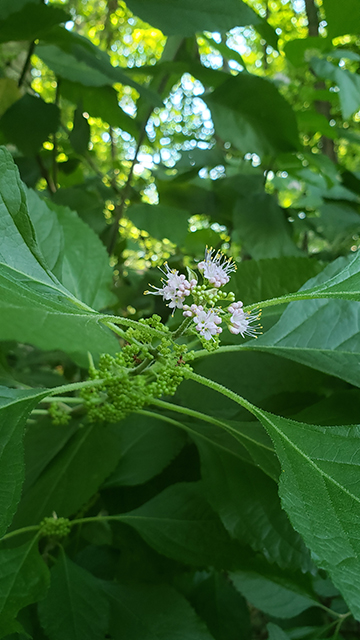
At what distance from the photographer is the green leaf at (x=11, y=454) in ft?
1.46

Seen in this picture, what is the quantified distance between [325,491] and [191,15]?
2.64 ft

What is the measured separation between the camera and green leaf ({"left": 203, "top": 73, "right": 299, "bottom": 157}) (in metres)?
0.99

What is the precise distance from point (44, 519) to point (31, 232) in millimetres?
460

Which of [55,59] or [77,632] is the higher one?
[55,59]

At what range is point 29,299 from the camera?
36 cm

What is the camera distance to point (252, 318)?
0.61m

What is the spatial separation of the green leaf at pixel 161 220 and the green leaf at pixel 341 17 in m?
0.55

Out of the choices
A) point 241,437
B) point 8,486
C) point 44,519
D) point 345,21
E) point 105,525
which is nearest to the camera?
point 8,486

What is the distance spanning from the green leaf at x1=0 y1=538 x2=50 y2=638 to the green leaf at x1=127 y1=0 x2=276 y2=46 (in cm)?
86

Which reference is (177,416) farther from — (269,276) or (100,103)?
(100,103)

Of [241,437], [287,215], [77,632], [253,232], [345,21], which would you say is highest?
[345,21]

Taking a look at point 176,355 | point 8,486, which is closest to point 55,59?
point 176,355

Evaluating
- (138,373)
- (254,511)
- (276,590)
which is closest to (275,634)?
(276,590)

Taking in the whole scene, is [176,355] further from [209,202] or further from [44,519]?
[209,202]
